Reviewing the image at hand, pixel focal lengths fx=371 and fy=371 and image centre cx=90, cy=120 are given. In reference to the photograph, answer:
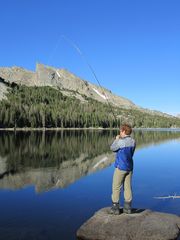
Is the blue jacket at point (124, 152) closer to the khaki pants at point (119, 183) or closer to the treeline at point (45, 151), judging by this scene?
the khaki pants at point (119, 183)

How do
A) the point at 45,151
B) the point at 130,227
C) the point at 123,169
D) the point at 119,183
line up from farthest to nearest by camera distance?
the point at 45,151 → the point at 119,183 → the point at 123,169 → the point at 130,227

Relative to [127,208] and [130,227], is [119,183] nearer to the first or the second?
[127,208]

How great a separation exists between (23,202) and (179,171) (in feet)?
60.4

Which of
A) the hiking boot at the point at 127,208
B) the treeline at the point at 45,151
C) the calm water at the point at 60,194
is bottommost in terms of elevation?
the calm water at the point at 60,194

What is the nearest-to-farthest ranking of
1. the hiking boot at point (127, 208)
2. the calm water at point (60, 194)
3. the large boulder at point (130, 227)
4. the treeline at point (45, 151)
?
the large boulder at point (130, 227), the calm water at point (60, 194), the hiking boot at point (127, 208), the treeline at point (45, 151)

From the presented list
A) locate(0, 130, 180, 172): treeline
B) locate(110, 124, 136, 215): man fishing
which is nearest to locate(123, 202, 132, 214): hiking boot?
locate(110, 124, 136, 215): man fishing

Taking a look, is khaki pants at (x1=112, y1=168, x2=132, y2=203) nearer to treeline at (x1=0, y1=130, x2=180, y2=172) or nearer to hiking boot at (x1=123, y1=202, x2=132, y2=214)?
hiking boot at (x1=123, y1=202, x2=132, y2=214)

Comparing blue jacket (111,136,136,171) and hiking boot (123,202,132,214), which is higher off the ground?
blue jacket (111,136,136,171)

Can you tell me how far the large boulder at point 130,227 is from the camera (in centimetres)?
1224

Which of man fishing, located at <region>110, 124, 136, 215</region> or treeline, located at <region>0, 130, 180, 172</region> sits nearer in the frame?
man fishing, located at <region>110, 124, 136, 215</region>

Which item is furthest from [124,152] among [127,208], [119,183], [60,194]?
[60,194]

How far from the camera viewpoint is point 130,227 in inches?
500

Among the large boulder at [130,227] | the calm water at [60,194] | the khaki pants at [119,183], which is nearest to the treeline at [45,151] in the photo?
the calm water at [60,194]

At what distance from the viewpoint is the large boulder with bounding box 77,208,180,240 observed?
40.2 feet
